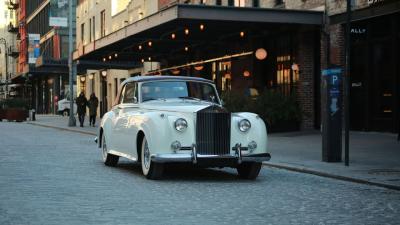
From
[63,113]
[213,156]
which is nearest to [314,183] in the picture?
[213,156]

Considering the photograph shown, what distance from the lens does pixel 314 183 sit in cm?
1179

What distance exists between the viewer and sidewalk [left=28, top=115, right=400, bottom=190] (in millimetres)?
12398

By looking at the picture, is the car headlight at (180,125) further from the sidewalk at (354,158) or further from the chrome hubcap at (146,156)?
the sidewalk at (354,158)

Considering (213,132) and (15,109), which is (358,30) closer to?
→ (213,132)

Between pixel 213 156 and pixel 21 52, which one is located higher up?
pixel 21 52

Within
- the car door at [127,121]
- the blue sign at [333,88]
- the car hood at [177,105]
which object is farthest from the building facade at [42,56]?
the car hood at [177,105]

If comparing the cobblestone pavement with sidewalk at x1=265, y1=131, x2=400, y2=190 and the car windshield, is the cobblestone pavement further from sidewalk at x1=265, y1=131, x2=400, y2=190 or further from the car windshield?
the car windshield

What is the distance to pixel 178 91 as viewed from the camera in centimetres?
1322

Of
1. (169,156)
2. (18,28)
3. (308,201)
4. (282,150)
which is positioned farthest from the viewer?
(18,28)

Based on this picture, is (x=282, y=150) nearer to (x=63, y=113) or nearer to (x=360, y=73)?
(x=360, y=73)

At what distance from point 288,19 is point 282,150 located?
7.08 m

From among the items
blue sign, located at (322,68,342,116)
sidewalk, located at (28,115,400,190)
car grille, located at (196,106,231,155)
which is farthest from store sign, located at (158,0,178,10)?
car grille, located at (196,106,231,155)

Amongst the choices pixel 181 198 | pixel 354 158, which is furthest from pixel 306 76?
pixel 181 198

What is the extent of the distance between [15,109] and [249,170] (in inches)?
1532
